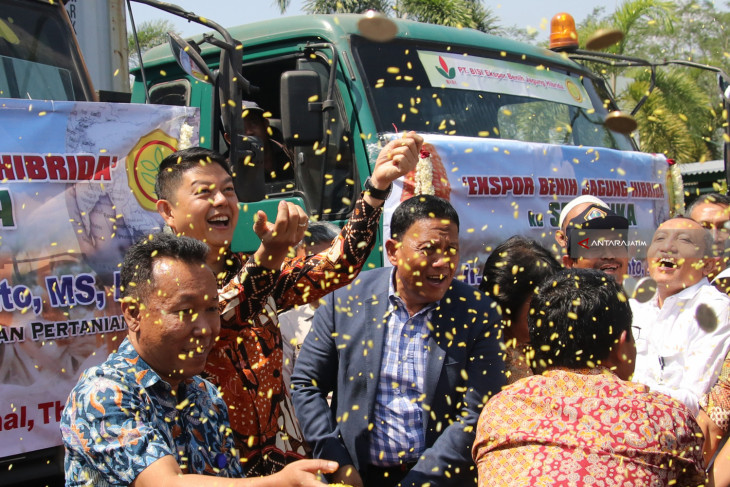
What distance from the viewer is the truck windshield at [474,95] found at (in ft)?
15.7

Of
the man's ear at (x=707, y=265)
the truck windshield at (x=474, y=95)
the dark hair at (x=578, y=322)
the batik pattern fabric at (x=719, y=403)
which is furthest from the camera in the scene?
the truck windshield at (x=474, y=95)

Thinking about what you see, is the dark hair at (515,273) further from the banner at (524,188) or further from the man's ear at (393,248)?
the banner at (524,188)

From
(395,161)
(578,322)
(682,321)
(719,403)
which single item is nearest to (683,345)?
(682,321)

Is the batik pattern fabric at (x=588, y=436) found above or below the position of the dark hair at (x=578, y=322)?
below

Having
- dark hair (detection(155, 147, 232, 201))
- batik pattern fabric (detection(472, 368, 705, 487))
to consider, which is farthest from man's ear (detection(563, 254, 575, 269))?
dark hair (detection(155, 147, 232, 201))

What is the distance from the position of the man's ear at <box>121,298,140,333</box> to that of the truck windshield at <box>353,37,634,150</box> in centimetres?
266

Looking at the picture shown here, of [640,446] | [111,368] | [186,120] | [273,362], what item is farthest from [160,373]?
[186,120]


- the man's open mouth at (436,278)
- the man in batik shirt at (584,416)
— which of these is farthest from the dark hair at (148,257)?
the man's open mouth at (436,278)

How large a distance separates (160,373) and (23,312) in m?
1.34

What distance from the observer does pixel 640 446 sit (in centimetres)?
214

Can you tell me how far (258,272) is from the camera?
9.02ft

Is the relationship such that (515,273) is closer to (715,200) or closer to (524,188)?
(524,188)

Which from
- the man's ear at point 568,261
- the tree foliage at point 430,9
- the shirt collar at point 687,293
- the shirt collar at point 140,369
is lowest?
the shirt collar at point 687,293

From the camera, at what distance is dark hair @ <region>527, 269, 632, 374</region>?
2.40m
